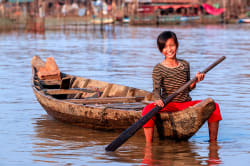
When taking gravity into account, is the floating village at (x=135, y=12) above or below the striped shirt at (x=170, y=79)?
below

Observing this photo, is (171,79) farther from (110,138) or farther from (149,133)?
(110,138)

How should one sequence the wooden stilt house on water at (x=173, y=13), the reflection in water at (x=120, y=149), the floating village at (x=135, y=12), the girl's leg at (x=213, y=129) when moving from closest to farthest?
the reflection in water at (x=120, y=149)
the girl's leg at (x=213, y=129)
the floating village at (x=135, y=12)
the wooden stilt house on water at (x=173, y=13)

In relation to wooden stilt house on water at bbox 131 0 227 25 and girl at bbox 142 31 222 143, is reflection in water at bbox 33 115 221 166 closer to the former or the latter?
girl at bbox 142 31 222 143

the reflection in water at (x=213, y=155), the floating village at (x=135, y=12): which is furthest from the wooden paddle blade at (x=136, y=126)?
the floating village at (x=135, y=12)

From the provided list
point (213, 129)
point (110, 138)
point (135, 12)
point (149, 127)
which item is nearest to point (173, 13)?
point (135, 12)

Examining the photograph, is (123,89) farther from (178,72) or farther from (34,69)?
(34,69)

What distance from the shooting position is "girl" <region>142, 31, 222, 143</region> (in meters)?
6.47

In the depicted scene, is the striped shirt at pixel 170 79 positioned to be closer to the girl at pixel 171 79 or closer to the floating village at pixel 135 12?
the girl at pixel 171 79

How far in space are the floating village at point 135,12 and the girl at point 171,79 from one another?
56.4m

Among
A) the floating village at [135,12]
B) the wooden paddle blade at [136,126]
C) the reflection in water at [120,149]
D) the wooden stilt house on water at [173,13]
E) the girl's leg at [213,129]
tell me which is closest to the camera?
the wooden paddle blade at [136,126]

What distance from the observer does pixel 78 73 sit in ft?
54.6

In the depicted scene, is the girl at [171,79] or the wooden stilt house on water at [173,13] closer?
the girl at [171,79]

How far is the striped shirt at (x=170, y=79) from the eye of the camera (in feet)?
21.3

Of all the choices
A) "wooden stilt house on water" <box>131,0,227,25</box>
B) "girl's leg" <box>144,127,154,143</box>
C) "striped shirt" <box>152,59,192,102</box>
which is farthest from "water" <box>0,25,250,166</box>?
"wooden stilt house on water" <box>131,0,227,25</box>
